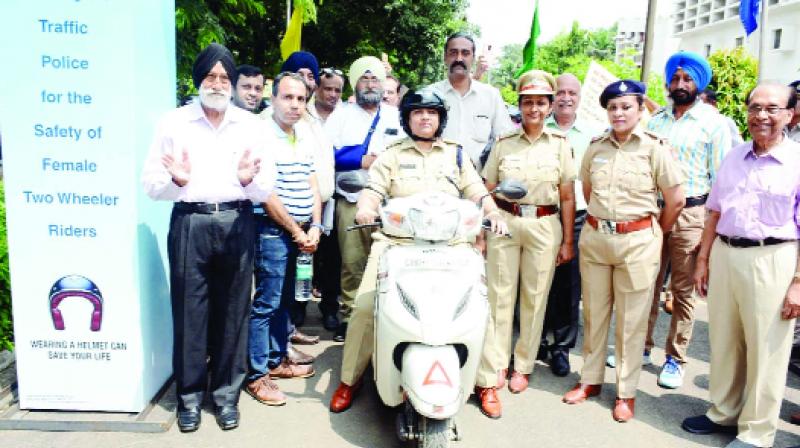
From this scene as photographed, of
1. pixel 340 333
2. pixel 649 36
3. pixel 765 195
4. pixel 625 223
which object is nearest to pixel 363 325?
pixel 340 333

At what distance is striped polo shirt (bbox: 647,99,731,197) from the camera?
15.4 ft

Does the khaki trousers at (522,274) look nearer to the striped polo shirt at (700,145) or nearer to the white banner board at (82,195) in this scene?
the striped polo shirt at (700,145)

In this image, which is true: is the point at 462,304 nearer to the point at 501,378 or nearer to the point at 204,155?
the point at 501,378

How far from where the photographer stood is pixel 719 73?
12.7m

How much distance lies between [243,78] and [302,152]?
814 mm

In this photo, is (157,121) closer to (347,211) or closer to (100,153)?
(100,153)

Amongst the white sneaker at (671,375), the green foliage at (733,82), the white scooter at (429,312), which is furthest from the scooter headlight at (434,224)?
the green foliage at (733,82)

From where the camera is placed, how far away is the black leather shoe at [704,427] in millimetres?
4027

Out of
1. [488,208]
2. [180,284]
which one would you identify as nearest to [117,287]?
[180,284]

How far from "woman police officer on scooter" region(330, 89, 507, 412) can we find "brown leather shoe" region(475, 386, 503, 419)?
78 cm

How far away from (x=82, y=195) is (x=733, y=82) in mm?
12573

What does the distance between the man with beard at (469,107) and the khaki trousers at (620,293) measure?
142 centimetres

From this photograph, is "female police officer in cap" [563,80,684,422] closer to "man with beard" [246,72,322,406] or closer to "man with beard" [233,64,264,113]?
"man with beard" [246,72,322,406]

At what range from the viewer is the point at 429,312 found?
3170 millimetres
